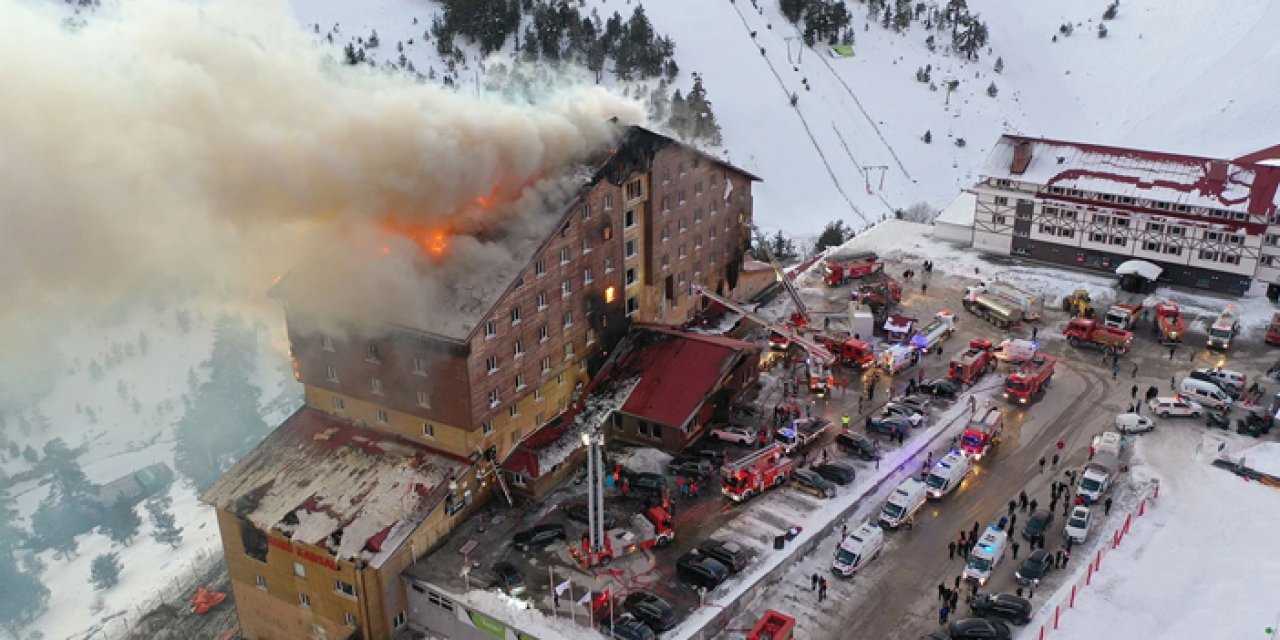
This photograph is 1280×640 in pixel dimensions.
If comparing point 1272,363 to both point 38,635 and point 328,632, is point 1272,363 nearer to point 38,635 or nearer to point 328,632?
point 328,632

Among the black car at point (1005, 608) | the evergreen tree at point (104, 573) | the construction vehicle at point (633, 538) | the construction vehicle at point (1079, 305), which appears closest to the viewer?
the black car at point (1005, 608)

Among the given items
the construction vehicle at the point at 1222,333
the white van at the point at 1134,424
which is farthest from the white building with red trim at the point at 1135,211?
the white van at the point at 1134,424

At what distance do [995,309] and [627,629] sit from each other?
37.3 metres

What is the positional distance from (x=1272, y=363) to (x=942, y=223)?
2615 cm

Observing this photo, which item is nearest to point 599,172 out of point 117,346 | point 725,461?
point 725,461

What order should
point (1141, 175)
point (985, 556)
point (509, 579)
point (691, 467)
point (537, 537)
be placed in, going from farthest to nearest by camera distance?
point (1141, 175), point (691, 467), point (537, 537), point (985, 556), point (509, 579)

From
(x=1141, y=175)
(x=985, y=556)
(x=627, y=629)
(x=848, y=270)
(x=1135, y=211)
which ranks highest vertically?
(x=1141, y=175)

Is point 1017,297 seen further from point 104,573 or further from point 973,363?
point 104,573

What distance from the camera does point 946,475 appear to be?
1800 inches

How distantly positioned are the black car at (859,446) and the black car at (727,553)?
995cm

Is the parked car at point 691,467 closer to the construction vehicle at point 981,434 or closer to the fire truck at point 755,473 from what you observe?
the fire truck at point 755,473

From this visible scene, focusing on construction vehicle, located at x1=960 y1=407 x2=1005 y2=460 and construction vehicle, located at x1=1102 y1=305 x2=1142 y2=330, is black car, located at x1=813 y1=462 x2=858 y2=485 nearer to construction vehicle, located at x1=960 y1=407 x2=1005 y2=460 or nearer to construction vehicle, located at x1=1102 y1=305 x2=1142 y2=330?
construction vehicle, located at x1=960 y1=407 x2=1005 y2=460

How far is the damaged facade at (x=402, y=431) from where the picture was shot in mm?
41656

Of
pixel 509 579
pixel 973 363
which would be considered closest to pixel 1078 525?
pixel 973 363
